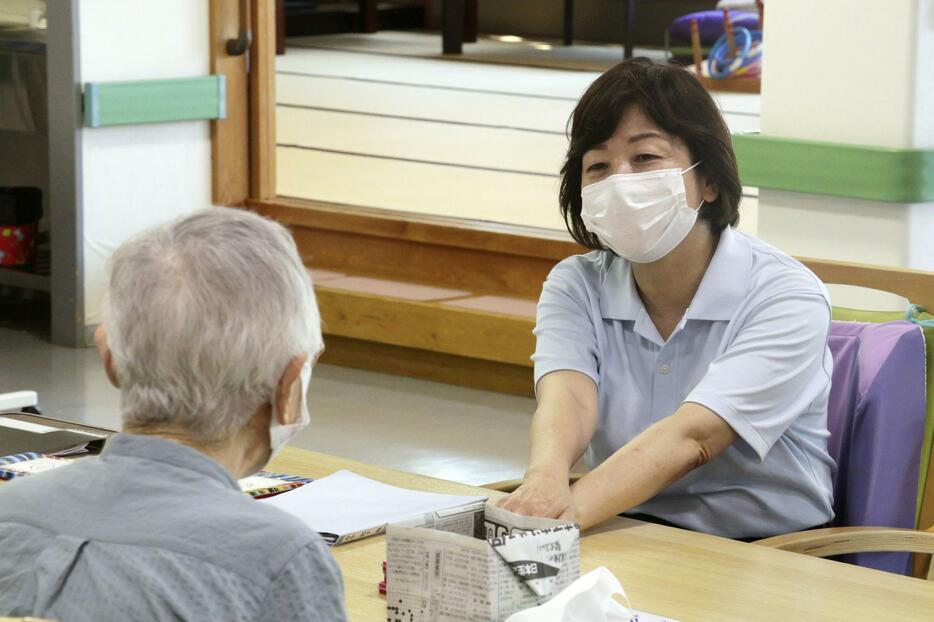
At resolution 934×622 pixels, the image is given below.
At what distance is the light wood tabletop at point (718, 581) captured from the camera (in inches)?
65.7

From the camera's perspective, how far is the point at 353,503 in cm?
199

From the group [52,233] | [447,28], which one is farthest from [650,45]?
[52,233]

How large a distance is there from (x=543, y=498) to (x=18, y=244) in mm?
4329

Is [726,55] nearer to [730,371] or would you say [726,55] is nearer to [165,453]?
[730,371]

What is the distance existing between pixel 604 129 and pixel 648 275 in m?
0.24

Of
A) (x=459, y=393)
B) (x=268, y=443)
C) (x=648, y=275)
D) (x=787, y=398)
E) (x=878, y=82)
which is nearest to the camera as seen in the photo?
(x=268, y=443)

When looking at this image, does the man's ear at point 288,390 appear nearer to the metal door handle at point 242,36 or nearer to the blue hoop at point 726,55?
the metal door handle at point 242,36

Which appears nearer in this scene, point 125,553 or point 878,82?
point 125,553

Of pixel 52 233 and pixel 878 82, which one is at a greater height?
pixel 878 82

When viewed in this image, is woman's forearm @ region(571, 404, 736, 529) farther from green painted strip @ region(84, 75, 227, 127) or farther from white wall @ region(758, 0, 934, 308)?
green painted strip @ region(84, 75, 227, 127)

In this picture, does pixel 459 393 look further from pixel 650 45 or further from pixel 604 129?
pixel 650 45

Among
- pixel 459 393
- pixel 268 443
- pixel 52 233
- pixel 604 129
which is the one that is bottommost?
pixel 459 393

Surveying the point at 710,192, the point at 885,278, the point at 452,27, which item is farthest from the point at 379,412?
the point at 452,27

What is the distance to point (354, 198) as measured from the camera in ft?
20.5
